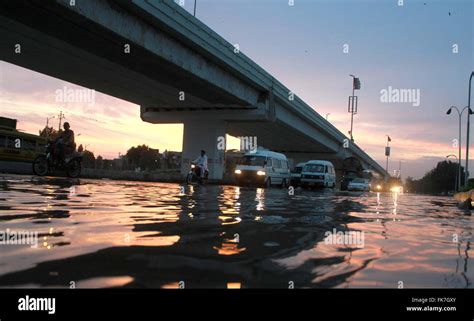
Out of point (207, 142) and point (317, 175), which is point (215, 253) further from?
point (207, 142)

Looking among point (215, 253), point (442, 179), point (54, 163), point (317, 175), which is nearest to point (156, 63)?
point (54, 163)

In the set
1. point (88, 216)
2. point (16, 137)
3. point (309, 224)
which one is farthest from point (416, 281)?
point (16, 137)

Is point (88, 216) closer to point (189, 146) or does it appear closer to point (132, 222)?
point (132, 222)

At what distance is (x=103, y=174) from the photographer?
27.6m

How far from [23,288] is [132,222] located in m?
3.25

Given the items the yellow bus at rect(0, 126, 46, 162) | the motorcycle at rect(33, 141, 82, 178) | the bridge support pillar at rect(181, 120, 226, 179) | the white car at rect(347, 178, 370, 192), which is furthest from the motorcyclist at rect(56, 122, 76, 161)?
the white car at rect(347, 178, 370, 192)

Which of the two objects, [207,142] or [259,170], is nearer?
[259,170]
